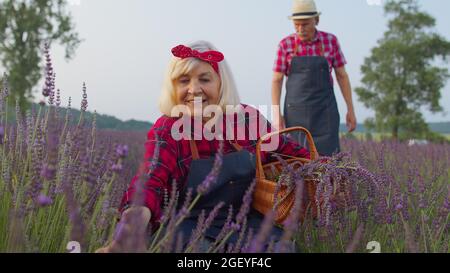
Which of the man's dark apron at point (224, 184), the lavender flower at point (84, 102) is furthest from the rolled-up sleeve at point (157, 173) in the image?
the lavender flower at point (84, 102)

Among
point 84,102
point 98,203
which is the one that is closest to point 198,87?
point 84,102

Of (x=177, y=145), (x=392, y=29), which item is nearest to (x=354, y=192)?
(x=177, y=145)

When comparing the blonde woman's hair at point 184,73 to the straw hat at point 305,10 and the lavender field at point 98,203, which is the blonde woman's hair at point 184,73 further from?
the straw hat at point 305,10

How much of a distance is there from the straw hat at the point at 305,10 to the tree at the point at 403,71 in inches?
628

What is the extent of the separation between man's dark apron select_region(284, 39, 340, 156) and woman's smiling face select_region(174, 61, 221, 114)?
2.12 m

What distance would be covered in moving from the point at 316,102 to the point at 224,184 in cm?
236

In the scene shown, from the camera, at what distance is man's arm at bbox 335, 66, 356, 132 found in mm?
4660

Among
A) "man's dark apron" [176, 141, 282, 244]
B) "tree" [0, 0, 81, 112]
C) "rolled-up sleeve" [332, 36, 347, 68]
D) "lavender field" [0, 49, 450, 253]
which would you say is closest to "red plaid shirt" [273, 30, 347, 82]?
"rolled-up sleeve" [332, 36, 347, 68]

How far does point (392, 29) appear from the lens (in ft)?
69.3

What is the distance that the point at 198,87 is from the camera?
7.82 ft

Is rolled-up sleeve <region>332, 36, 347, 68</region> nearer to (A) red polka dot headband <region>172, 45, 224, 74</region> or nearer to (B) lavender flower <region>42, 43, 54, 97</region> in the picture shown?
(A) red polka dot headband <region>172, 45, 224, 74</region>

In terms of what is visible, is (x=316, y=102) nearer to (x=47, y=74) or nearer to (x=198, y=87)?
(x=198, y=87)
